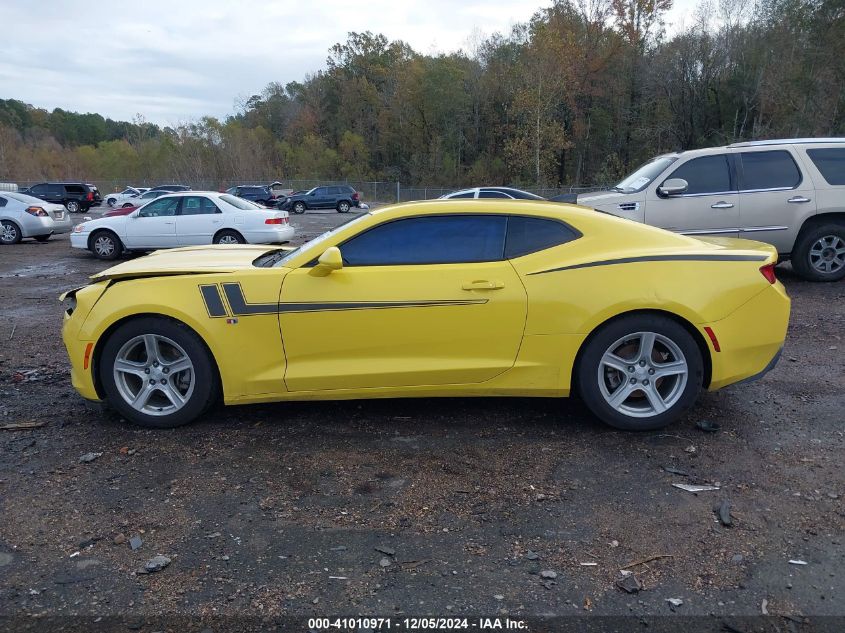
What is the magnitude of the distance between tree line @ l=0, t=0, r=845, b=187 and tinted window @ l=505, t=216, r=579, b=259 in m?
38.6

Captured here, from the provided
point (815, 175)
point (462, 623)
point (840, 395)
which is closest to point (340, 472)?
point (462, 623)

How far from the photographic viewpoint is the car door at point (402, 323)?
12.8ft

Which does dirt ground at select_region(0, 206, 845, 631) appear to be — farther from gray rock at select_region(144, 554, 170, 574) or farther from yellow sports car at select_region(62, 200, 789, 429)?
yellow sports car at select_region(62, 200, 789, 429)

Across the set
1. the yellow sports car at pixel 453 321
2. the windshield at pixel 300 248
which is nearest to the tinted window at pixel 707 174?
the yellow sports car at pixel 453 321

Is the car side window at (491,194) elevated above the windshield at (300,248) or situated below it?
above

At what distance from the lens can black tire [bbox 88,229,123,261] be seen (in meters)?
13.6

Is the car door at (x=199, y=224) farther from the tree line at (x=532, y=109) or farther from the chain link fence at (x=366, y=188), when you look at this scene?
the tree line at (x=532, y=109)

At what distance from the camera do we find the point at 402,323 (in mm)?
3910

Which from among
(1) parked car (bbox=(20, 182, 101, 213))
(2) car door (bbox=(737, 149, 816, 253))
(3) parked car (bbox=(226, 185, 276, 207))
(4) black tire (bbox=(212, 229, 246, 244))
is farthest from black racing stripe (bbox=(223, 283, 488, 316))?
(3) parked car (bbox=(226, 185, 276, 207))

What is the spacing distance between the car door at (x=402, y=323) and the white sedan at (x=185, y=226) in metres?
9.66

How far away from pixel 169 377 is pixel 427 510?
201 cm

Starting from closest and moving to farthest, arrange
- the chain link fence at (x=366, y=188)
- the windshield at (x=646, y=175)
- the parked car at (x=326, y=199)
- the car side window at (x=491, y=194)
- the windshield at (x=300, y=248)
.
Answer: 1. the windshield at (x=300, y=248)
2. the windshield at (x=646, y=175)
3. the car side window at (x=491, y=194)
4. the chain link fence at (x=366, y=188)
5. the parked car at (x=326, y=199)

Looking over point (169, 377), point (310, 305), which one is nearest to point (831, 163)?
point (310, 305)

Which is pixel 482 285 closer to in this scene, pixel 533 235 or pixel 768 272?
pixel 533 235
